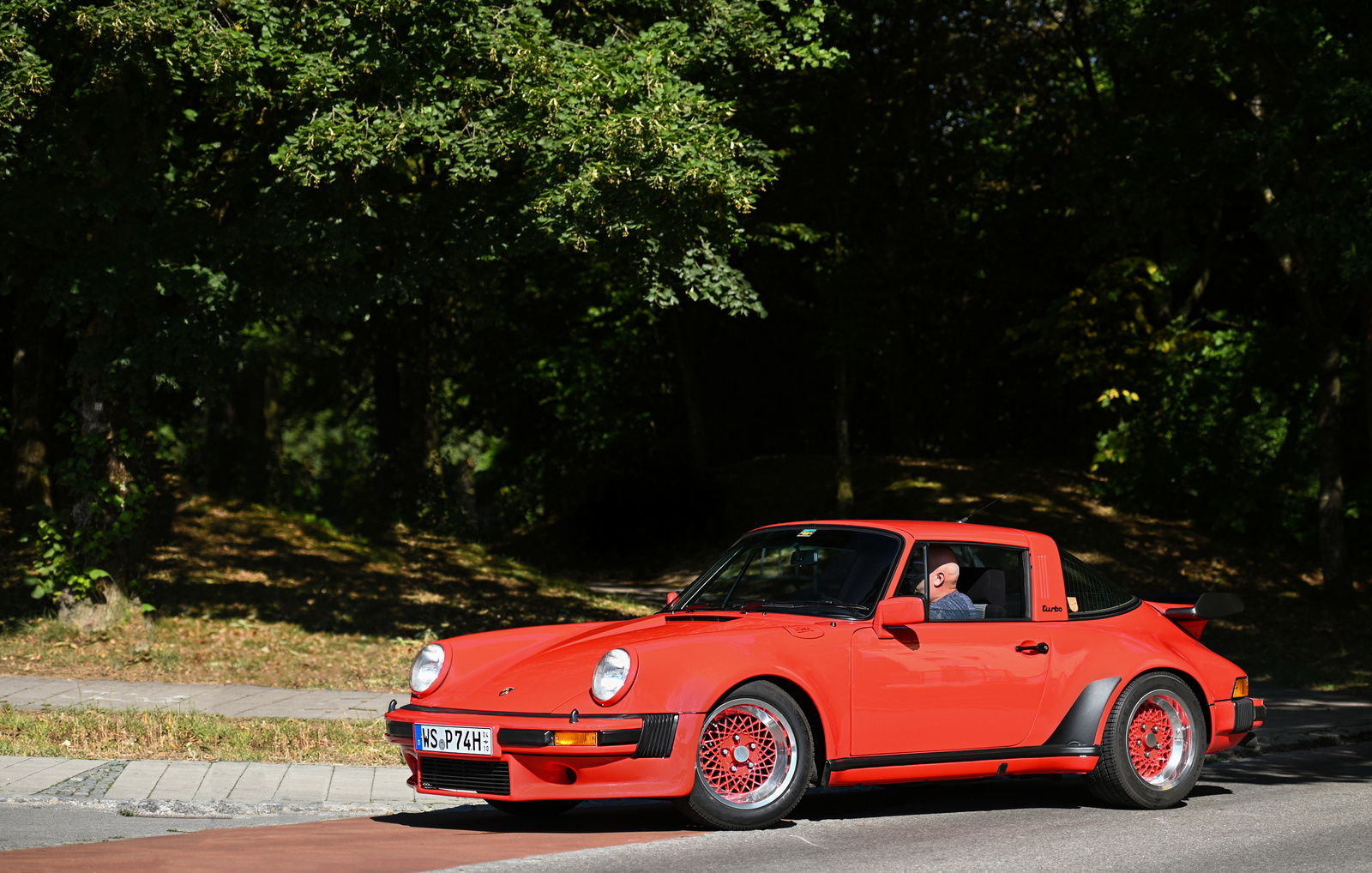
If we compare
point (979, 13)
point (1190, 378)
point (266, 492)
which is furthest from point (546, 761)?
point (266, 492)

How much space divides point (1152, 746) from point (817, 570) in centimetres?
223

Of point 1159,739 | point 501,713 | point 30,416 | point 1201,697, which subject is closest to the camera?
point 501,713

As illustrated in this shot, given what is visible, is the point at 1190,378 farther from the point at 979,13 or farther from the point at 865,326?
the point at 979,13

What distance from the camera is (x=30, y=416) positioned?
19.2 m

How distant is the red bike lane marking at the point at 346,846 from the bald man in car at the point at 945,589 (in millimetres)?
1801

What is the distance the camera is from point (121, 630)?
47.0ft

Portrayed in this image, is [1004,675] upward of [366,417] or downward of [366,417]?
downward

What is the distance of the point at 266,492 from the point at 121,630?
1448 centimetres

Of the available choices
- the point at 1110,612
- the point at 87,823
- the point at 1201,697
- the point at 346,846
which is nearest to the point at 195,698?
the point at 87,823

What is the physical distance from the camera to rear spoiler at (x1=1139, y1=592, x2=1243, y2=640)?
26.0ft

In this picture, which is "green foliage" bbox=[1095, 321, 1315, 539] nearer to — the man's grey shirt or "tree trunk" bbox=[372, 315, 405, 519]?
"tree trunk" bbox=[372, 315, 405, 519]

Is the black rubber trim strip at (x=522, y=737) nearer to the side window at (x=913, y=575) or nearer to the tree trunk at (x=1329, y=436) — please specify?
the side window at (x=913, y=575)

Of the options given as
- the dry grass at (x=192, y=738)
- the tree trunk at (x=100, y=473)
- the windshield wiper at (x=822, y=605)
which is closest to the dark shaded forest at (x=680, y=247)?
the tree trunk at (x=100, y=473)

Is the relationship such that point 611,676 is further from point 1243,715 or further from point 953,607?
point 1243,715
